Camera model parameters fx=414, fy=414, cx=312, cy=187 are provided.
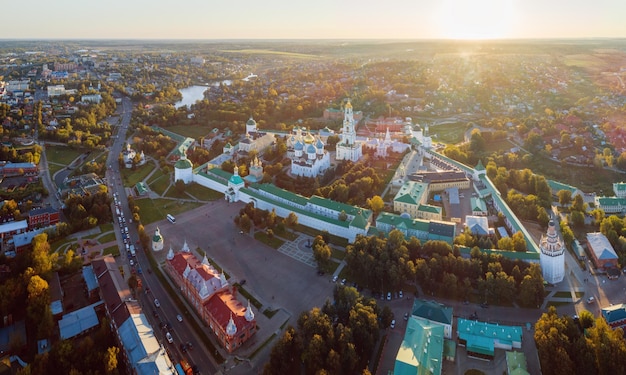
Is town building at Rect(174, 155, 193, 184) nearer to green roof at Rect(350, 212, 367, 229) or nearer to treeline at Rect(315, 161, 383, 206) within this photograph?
treeline at Rect(315, 161, 383, 206)

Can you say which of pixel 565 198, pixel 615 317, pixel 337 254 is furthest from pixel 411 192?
pixel 615 317

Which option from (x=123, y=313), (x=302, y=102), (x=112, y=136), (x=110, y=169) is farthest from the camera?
(x=302, y=102)

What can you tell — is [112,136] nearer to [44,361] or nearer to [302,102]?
[302,102]

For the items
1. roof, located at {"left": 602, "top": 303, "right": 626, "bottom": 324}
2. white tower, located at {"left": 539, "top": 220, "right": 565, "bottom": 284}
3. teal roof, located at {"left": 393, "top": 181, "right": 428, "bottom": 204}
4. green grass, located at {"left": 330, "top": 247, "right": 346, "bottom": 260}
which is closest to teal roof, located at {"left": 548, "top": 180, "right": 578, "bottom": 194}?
teal roof, located at {"left": 393, "top": 181, "right": 428, "bottom": 204}

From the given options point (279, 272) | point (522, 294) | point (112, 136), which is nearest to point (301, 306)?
point (279, 272)

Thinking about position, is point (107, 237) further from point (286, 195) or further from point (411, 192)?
point (411, 192)
